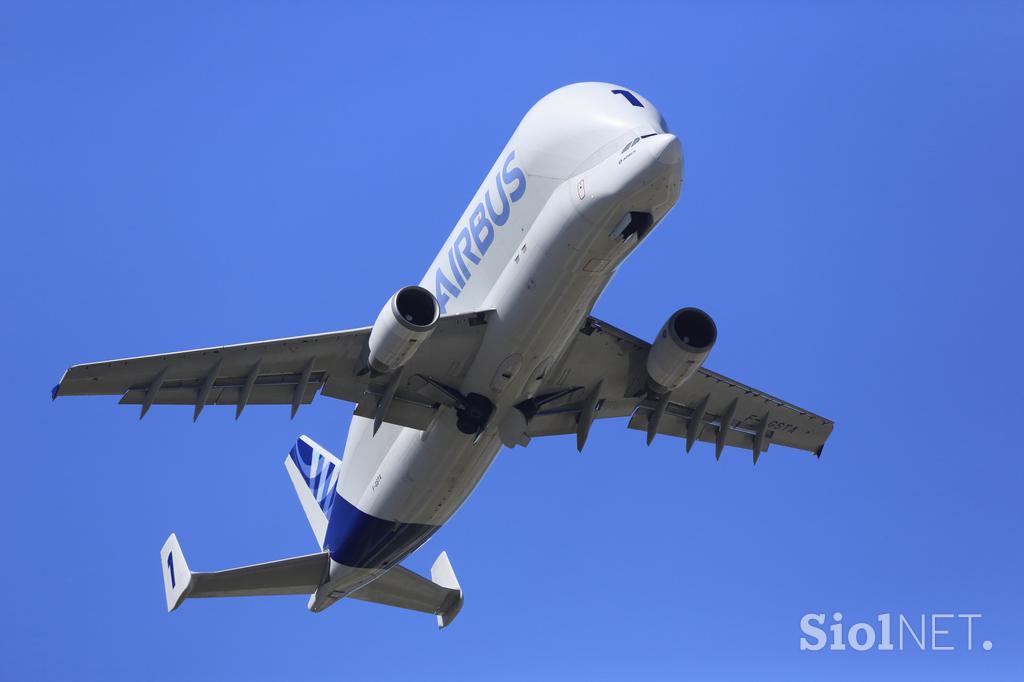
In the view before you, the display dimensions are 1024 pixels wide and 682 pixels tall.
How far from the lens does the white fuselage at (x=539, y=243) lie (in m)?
22.4

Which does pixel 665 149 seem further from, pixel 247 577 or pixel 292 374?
pixel 247 577

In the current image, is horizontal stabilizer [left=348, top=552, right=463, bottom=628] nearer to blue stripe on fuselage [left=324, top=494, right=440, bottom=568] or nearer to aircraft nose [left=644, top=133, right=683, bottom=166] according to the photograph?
blue stripe on fuselage [left=324, top=494, right=440, bottom=568]

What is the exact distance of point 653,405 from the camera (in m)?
28.3

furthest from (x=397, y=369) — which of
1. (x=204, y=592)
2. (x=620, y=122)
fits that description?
(x=204, y=592)

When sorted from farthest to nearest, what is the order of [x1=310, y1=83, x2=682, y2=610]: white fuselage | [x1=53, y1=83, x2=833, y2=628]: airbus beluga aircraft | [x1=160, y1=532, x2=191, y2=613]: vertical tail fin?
[x1=160, y1=532, x2=191, y2=613]: vertical tail fin
[x1=53, y1=83, x2=833, y2=628]: airbus beluga aircraft
[x1=310, y1=83, x2=682, y2=610]: white fuselage

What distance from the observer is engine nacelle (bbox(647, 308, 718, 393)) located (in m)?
25.8

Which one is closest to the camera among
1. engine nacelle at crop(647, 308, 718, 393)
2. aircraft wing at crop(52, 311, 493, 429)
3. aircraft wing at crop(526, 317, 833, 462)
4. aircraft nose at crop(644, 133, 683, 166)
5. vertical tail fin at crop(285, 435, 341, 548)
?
aircraft nose at crop(644, 133, 683, 166)

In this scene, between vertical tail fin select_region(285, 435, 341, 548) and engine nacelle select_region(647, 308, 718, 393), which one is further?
vertical tail fin select_region(285, 435, 341, 548)

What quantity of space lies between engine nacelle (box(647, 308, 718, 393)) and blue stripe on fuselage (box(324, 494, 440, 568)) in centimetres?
612

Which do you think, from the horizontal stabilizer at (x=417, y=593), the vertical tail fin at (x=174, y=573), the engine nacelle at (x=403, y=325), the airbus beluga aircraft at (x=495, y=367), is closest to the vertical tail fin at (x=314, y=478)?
the airbus beluga aircraft at (x=495, y=367)

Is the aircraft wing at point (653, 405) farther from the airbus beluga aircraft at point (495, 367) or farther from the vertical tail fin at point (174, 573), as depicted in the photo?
the vertical tail fin at point (174, 573)

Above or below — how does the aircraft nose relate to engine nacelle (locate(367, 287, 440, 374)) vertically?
above

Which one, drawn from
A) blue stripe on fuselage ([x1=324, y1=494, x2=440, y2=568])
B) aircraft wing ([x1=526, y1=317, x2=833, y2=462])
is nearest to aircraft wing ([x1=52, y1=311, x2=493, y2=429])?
aircraft wing ([x1=526, y1=317, x2=833, y2=462])

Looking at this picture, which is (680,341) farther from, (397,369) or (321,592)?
(321,592)
